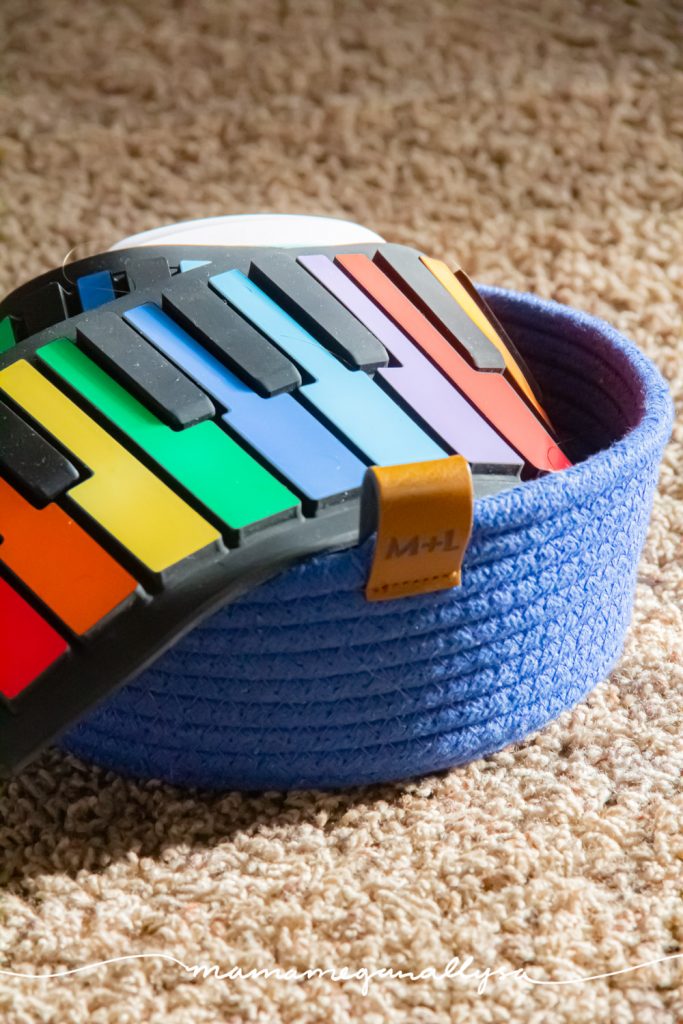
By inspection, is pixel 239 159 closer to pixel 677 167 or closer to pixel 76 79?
pixel 76 79

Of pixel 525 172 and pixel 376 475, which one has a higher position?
pixel 525 172

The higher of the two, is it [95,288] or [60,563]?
[95,288]

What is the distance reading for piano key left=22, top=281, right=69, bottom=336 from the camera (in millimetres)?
864

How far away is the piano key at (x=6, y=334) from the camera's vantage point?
0.87m

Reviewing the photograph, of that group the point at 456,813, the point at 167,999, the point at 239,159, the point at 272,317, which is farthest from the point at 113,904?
the point at 239,159

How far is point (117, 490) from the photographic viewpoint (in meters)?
0.72

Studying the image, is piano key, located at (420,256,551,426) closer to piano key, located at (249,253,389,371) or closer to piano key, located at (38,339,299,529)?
piano key, located at (249,253,389,371)

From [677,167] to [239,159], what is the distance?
1.57ft

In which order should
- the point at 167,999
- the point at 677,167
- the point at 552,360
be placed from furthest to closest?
1. the point at 677,167
2. the point at 552,360
3. the point at 167,999

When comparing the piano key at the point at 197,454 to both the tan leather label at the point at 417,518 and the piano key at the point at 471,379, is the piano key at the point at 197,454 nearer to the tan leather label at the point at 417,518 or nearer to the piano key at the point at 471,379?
the tan leather label at the point at 417,518

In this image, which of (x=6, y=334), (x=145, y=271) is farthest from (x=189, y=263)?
(x=6, y=334)

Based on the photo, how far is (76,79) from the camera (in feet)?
4.83

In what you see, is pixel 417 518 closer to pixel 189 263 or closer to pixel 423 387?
pixel 423 387

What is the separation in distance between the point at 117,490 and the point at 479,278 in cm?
69
